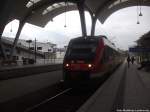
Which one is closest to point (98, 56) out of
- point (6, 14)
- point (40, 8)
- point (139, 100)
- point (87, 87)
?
point (87, 87)

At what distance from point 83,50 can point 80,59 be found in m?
1.01

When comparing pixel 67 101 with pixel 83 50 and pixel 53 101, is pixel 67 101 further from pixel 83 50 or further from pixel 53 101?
pixel 83 50

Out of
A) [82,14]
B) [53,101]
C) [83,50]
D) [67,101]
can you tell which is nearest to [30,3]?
[82,14]

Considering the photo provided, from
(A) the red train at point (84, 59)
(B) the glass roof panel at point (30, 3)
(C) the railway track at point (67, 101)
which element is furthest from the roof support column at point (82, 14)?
(C) the railway track at point (67, 101)

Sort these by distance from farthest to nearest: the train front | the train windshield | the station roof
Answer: the station roof < the train windshield < the train front

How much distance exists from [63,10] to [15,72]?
44065 millimetres

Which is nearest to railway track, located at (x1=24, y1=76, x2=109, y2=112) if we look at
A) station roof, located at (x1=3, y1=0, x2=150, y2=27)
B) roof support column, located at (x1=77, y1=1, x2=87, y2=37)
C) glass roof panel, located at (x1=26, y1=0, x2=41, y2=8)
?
roof support column, located at (x1=77, y1=1, x2=87, y2=37)

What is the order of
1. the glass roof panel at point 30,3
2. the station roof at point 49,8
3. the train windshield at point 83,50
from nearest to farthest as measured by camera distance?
the train windshield at point 83,50, the station roof at point 49,8, the glass roof panel at point 30,3

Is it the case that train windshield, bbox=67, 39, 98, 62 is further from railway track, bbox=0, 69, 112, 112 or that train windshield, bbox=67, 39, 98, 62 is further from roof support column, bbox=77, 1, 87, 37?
roof support column, bbox=77, 1, 87, 37

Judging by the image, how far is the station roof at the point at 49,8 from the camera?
5556cm

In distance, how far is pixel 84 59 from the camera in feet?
51.9

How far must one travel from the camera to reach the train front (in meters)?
15.3

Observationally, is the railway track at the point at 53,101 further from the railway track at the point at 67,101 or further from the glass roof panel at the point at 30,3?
the glass roof panel at the point at 30,3

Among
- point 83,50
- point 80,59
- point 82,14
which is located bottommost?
point 80,59
